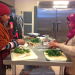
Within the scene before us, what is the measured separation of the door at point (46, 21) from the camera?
154 inches

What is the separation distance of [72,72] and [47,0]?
3.67 m

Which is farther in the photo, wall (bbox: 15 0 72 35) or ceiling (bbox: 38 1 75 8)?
wall (bbox: 15 0 72 35)

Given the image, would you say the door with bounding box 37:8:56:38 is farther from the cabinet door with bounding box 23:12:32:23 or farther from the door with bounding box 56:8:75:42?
the cabinet door with bounding box 23:12:32:23

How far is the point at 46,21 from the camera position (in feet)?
13.1

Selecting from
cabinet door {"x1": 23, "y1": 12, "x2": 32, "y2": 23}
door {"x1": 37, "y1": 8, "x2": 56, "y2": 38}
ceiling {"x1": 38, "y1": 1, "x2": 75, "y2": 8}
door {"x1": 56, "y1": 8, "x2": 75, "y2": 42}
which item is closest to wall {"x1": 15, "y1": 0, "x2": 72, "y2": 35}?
cabinet door {"x1": 23, "y1": 12, "x2": 32, "y2": 23}

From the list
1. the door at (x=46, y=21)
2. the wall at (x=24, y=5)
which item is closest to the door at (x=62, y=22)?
the door at (x=46, y=21)

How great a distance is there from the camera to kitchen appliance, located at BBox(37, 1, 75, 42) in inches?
154

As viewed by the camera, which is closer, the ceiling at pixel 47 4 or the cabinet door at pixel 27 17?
the ceiling at pixel 47 4

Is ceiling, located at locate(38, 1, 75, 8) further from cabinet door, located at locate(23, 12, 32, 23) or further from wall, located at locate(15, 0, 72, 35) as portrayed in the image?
cabinet door, located at locate(23, 12, 32, 23)

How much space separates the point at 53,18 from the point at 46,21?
0.99 ft

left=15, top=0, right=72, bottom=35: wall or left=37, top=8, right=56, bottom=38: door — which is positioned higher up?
left=15, top=0, right=72, bottom=35: wall

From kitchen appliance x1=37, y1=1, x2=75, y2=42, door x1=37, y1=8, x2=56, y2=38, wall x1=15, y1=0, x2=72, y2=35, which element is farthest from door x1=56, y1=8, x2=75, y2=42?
wall x1=15, y1=0, x2=72, y2=35

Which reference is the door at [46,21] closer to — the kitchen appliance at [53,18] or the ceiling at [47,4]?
the kitchen appliance at [53,18]

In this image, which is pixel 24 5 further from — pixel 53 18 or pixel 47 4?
pixel 53 18
